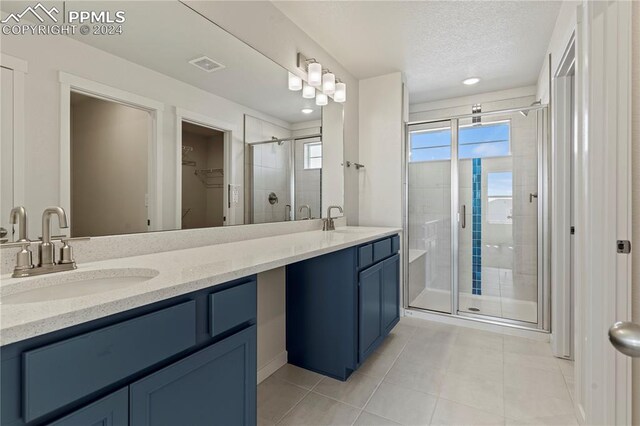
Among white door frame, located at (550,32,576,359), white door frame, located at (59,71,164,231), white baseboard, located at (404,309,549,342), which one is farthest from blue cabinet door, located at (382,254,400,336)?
white door frame, located at (59,71,164,231)

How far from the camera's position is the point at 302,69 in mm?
2404

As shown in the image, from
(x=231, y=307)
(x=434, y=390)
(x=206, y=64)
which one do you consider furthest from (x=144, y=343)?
(x=434, y=390)

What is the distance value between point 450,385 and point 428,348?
1.68 feet

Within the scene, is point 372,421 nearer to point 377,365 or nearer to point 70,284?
point 377,365

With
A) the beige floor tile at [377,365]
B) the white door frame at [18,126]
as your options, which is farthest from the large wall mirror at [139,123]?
the beige floor tile at [377,365]

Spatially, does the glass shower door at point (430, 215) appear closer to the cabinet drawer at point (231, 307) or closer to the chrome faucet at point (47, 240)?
the cabinet drawer at point (231, 307)

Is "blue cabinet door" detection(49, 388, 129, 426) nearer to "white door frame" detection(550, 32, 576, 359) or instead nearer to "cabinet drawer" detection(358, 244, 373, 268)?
"cabinet drawer" detection(358, 244, 373, 268)

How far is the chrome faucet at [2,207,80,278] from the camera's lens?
0.93m

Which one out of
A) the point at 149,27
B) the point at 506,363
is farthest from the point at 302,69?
the point at 506,363

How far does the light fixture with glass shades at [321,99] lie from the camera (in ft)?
8.39

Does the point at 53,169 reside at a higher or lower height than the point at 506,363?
higher

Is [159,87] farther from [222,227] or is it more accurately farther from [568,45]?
[568,45]

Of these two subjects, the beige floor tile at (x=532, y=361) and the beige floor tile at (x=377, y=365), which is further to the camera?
the beige floor tile at (x=532, y=361)

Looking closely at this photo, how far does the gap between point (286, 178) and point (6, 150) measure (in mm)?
1477
